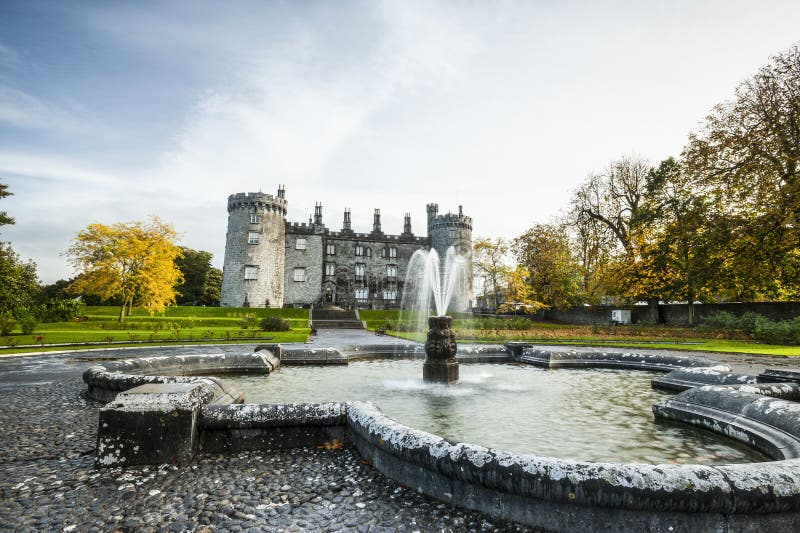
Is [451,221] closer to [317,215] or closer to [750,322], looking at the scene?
[317,215]

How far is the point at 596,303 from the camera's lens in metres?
42.0

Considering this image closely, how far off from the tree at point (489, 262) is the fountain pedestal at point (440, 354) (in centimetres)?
3313

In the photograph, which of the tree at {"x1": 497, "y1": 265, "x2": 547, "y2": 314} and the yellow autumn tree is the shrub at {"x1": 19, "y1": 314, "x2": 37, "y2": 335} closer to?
the yellow autumn tree

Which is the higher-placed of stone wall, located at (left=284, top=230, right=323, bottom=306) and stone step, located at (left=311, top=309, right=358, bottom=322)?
stone wall, located at (left=284, top=230, right=323, bottom=306)

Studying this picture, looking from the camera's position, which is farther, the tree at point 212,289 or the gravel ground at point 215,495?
the tree at point 212,289

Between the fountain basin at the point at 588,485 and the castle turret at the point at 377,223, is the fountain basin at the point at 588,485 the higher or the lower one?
the lower one

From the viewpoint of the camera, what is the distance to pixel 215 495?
3.55 meters

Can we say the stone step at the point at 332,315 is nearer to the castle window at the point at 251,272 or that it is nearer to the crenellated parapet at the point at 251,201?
the castle window at the point at 251,272

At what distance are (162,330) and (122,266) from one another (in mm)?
10225

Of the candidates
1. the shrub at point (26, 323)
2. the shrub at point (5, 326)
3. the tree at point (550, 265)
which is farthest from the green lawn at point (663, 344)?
the shrub at point (26, 323)

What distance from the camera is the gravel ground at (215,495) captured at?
3084 mm

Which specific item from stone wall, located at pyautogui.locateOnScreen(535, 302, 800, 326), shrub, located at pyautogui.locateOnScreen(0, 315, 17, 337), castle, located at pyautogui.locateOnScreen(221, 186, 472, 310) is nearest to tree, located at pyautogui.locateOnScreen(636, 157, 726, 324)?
stone wall, located at pyautogui.locateOnScreen(535, 302, 800, 326)

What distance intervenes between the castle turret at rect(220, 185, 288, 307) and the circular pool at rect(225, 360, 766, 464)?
143ft

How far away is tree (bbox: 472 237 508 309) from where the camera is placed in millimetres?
41562
